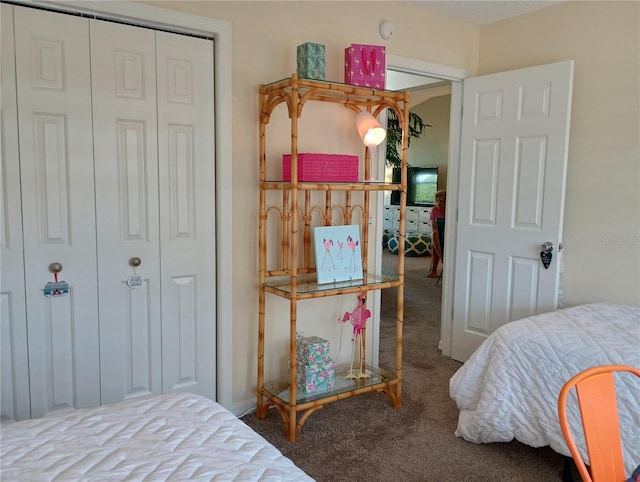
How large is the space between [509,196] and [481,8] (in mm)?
1229

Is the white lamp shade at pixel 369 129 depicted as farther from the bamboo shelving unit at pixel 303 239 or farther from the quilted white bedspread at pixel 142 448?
the quilted white bedspread at pixel 142 448

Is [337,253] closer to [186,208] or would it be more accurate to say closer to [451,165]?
[186,208]

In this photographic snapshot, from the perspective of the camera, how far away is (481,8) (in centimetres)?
345

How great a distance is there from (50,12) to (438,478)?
2.66 metres

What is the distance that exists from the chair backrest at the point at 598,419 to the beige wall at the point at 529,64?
1.86m

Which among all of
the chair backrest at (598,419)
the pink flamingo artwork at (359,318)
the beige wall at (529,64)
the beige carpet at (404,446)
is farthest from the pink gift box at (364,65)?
the chair backrest at (598,419)

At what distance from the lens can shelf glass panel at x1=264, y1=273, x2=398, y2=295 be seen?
2.79 metres

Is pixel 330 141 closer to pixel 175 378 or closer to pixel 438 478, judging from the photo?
pixel 175 378

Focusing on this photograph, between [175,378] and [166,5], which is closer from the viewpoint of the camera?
[166,5]

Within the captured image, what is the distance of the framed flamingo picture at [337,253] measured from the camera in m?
2.91

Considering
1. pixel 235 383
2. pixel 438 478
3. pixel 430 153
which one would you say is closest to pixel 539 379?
pixel 438 478

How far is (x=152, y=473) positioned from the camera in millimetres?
1268

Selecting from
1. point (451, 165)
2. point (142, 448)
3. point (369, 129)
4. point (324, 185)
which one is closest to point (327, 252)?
point (324, 185)

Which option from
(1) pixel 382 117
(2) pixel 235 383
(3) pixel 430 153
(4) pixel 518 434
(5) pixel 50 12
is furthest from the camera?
(3) pixel 430 153
